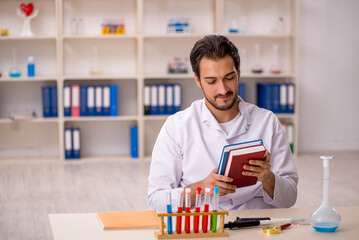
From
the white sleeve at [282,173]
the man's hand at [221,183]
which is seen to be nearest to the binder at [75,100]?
the white sleeve at [282,173]

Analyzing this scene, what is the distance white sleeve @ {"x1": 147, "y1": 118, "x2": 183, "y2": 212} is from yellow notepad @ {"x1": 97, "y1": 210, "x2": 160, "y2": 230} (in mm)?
195

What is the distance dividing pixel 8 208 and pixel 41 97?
7.46 feet

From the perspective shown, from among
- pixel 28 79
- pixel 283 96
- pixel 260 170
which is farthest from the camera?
pixel 283 96

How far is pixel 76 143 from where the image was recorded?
604cm

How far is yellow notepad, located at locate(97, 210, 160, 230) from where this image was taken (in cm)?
186

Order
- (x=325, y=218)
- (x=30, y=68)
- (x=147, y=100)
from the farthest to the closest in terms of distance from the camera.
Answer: (x=147, y=100) → (x=30, y=68) → (x=325, y=218)

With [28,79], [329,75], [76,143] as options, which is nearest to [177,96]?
[76,143]

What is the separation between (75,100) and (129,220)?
4216 millimetres

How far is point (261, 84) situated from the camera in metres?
6.27

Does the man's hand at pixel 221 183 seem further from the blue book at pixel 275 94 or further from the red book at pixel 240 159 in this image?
the blue book at pixel 275 94

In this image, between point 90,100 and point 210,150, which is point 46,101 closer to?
point 90,100

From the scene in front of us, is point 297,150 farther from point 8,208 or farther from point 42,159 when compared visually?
point 8,208

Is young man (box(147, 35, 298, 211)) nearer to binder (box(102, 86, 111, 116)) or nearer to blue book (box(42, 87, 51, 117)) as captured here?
binder (box(102, 86, 111, 116))

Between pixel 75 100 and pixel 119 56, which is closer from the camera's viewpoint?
pixel 75 100
